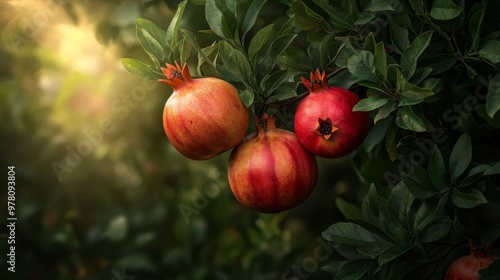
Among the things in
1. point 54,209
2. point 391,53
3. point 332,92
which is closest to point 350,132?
point 332,92

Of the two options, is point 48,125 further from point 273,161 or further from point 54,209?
point 273,161

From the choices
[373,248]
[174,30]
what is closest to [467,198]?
[373,248]

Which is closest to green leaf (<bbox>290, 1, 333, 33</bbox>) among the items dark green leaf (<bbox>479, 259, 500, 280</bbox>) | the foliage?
the foliage

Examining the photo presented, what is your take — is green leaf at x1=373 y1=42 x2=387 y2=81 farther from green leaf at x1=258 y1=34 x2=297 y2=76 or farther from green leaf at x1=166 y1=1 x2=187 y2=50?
green leaf at x1=166 y1=1 x2=187 y2=50

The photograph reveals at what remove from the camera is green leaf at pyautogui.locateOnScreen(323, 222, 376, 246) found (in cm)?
133

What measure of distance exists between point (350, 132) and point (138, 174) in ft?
3.59

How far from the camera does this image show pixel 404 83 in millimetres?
1163

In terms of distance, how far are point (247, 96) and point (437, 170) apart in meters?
0.29

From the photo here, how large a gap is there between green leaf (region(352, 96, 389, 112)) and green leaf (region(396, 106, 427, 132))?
3 centimetres

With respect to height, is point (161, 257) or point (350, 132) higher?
point (350, 132)

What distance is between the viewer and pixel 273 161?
121cm

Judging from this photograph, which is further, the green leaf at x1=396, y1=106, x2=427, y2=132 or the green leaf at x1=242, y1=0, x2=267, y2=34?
the green leaf at x1=242, y1=0, x2=267, y2=34

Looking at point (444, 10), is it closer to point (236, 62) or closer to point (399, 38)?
point (399, 38)

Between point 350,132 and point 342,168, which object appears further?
point 342,168
